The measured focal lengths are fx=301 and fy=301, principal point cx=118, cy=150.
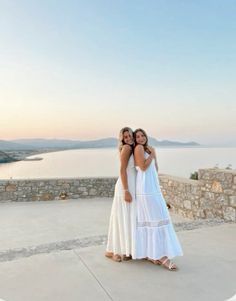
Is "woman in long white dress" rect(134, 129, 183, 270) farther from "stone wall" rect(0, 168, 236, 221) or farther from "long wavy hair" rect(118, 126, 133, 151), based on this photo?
"stone wall" rect(0, 168, 236, 221)

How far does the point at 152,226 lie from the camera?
2.85 metres

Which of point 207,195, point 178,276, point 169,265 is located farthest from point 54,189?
point 178,276

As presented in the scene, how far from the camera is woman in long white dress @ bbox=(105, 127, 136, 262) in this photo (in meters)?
2.91

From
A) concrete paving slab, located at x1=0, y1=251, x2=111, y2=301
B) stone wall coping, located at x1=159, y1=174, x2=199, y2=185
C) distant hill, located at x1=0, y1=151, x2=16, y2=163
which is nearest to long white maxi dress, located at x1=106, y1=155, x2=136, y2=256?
concrete paving slab, located at x1=0, y1=251, x2=111, y2=301

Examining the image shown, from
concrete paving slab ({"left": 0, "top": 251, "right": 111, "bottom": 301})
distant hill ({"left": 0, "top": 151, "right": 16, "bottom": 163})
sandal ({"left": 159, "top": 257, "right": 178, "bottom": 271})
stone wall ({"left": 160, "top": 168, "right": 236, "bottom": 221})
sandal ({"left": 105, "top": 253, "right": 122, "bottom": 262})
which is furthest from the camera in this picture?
distant hill ({"left": 0, "top": 151, "right": 16, "bottom": 163})

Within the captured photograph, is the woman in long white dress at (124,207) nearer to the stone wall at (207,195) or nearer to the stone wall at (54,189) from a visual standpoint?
the stone wall at (207,195)

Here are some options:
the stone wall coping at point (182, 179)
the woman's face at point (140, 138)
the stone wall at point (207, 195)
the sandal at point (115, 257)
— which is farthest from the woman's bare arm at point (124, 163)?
the stone wall coping at point (182, 179)

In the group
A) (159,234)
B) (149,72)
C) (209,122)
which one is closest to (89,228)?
(159,234)

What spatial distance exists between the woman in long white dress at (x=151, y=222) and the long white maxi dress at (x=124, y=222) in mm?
51

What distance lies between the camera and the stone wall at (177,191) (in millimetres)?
4902

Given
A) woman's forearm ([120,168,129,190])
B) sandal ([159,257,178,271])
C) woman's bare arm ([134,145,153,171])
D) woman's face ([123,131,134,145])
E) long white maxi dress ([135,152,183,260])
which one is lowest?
sandal ([159,257,178,271])

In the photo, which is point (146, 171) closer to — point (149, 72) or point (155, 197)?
point (155, 197)

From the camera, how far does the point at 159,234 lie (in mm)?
2842

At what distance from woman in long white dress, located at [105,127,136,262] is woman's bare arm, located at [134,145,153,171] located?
0.25 ft
